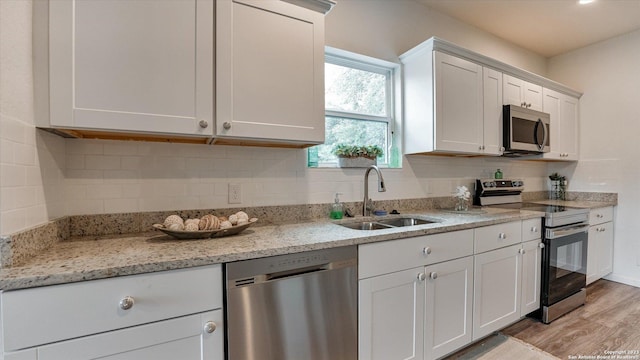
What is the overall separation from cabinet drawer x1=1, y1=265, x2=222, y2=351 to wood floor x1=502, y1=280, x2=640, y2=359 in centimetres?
231

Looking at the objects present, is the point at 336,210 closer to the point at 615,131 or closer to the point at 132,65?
the point at 132,65

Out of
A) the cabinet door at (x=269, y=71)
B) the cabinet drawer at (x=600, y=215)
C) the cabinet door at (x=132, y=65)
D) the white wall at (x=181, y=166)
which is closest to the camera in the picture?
the white wall at (x=181, y=166)

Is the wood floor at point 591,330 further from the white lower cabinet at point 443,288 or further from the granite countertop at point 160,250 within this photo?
the granite countertop at point 160,250

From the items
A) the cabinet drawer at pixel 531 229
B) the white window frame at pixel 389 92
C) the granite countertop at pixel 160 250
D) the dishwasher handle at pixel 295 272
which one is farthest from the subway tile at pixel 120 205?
the cabinet drawer at pixel 531 229

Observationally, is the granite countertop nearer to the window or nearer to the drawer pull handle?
the drawer pull handle

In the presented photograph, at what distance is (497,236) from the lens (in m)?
1.96

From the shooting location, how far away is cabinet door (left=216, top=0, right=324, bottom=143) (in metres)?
1.34

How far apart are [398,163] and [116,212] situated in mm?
1940

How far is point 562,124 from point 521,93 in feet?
3.09

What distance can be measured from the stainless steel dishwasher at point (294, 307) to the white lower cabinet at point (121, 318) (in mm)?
66

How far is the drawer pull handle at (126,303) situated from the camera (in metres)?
0.91

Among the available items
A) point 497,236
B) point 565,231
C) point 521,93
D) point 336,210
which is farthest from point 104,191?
point 521,93

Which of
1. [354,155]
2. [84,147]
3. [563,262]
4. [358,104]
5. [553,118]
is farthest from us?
[553,118]

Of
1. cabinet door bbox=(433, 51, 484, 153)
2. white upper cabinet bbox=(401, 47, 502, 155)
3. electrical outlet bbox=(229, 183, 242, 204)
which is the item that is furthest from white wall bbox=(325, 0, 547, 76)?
electrical outlet bbox=(229, 183, 242, 204)
